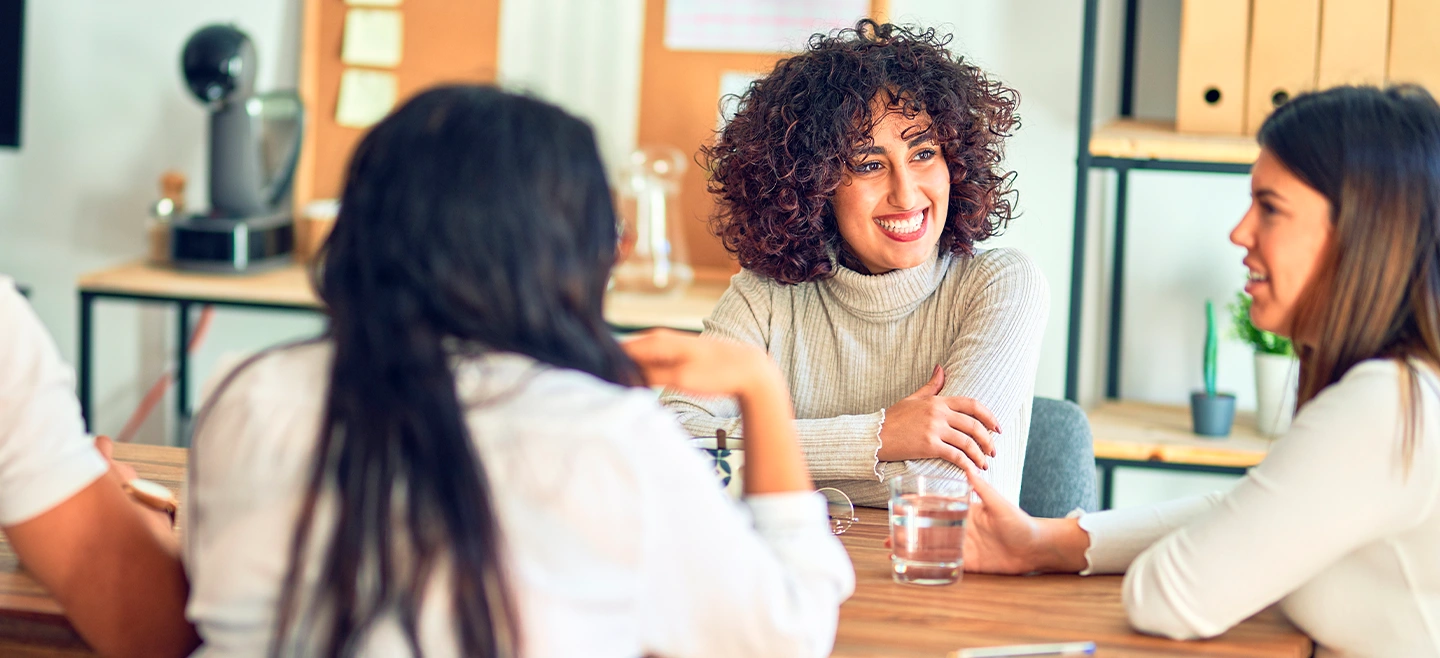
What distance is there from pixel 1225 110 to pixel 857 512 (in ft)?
4.27

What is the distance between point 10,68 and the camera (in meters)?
3.26

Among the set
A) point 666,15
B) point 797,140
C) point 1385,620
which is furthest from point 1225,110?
point 1385,620

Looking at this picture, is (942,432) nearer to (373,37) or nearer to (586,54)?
(586,54)

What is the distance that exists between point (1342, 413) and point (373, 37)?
2.69m

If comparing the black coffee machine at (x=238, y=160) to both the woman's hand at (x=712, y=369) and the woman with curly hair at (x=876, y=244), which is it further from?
the woman's hand at (x=712, y=369)

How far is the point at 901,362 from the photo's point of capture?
177 cm

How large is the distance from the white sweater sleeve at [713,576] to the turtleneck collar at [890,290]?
85 cm

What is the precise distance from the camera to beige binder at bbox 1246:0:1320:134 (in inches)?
92.3

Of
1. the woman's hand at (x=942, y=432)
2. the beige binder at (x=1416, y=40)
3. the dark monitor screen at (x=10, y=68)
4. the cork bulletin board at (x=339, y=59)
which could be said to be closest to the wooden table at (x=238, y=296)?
the cork bulletin board at (x=339, y=59)

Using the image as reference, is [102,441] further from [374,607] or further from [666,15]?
[666,15]

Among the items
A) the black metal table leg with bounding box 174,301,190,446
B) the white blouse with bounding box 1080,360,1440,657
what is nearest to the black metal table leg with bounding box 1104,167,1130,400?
the white blouse with bounding box 1080,360,1440,657

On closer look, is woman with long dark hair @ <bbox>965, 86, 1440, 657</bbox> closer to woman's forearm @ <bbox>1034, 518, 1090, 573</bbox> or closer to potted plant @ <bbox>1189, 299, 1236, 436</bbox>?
woman's forearm @ <bbox>1034, 518, 1090, 573</bbox>

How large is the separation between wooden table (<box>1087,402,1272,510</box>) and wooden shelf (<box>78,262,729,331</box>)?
81 centimetres

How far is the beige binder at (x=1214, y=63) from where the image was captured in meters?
2.38
